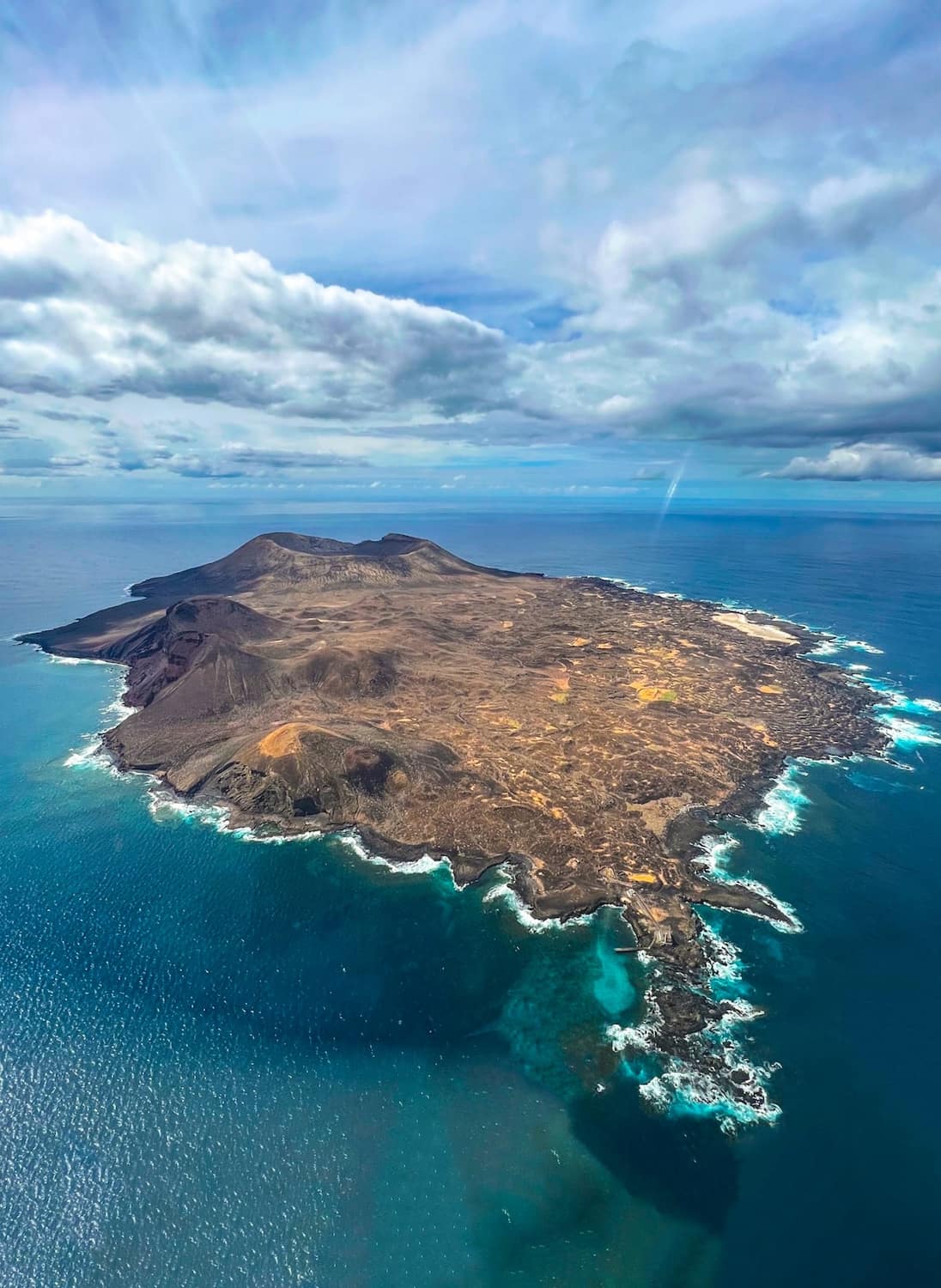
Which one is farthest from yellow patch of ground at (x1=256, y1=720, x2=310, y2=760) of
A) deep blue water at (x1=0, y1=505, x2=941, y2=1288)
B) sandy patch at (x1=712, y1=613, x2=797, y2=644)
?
sandy patch at (x1=712, y1=613, x2=797, y2=644)

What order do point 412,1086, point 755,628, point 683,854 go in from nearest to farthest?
point 412,1086, point 683,854, point 755,628

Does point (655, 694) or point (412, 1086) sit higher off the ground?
point (412, 1086)

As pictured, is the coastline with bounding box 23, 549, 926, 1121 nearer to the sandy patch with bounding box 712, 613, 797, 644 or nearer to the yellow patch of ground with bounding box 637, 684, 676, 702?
the yellow patch of ground with bounding box 637, 684, 676, 702

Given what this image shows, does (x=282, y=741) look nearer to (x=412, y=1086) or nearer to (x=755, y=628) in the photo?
(x=412, y=1086)

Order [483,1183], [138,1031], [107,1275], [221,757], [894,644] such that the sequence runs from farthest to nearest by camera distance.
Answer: [894,644] → [221,757] → [138,1031] → [483,1183] → [107,1275]

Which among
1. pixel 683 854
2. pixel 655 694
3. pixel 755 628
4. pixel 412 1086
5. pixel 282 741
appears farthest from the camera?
pixel 755 628

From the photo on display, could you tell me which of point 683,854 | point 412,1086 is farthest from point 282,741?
point 683,854

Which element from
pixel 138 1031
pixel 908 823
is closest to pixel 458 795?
pixel 138 1031

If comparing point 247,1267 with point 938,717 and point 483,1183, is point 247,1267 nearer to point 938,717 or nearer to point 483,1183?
point 483,1183
